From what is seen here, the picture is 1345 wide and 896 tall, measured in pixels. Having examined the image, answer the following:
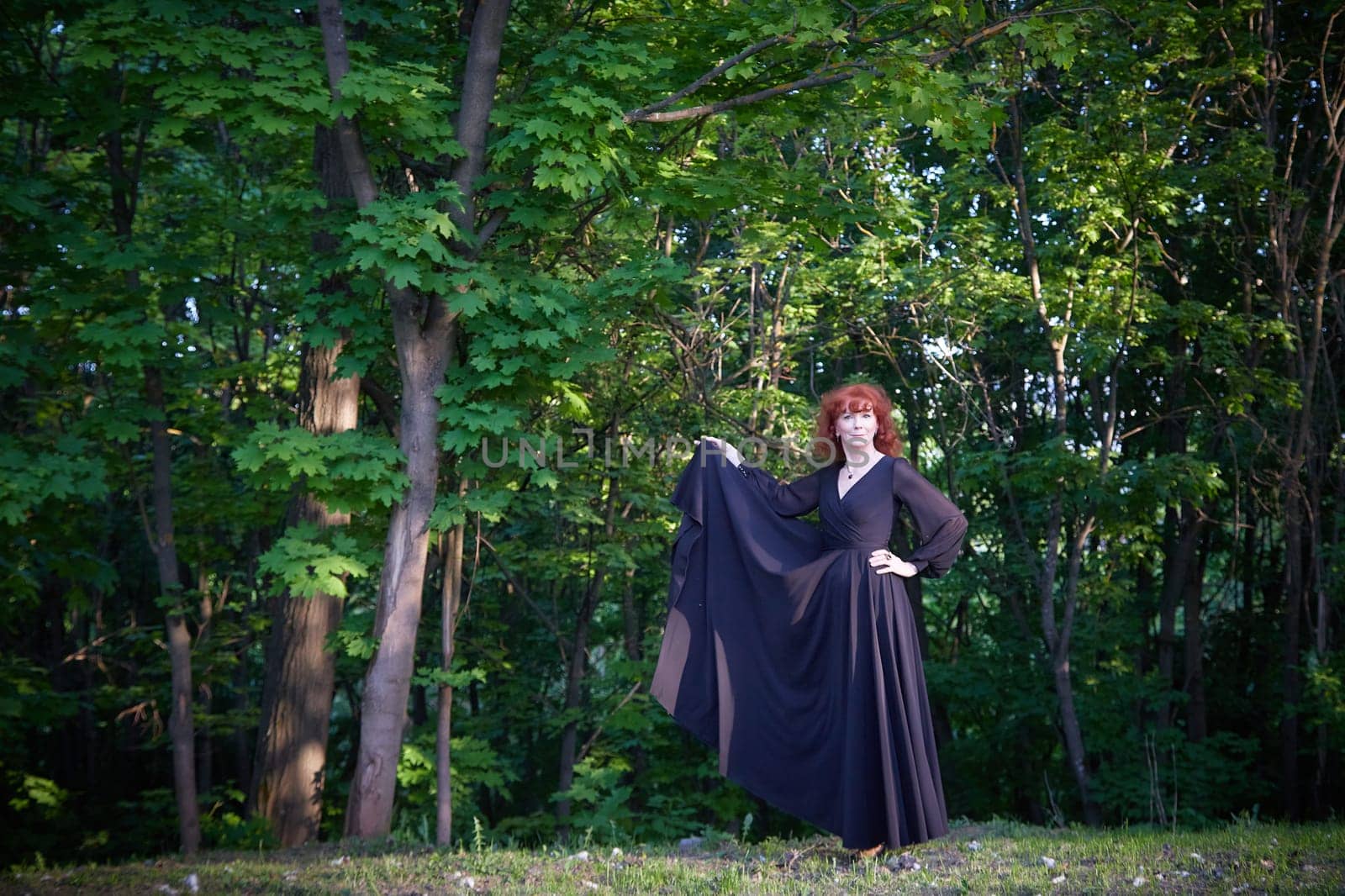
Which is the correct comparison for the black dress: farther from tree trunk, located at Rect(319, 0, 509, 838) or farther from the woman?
tree trunk, located at Rect(319, 0, 509, 838)

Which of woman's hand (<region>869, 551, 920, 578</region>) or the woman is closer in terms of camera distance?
the woman

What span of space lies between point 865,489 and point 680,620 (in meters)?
1.16

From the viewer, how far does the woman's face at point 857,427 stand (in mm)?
5352

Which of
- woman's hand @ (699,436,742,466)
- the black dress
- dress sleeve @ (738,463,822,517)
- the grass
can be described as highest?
woman's hand @ (699,436,742,466)

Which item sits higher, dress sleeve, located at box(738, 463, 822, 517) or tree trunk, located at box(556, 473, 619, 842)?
dress sleeve, located at box(738, 463, 822, 517)

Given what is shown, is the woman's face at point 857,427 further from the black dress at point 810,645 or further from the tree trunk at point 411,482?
the tree trunk at point 411,482

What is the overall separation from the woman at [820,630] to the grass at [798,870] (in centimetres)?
28

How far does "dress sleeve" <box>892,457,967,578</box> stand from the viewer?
5.28 metres

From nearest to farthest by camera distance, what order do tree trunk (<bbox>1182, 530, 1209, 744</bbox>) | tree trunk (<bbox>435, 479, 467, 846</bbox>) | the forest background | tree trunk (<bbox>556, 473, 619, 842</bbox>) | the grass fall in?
the grass < the forest background < tree trunk (<bbox>435, 479, 467, 846</bbox>) < tree trunk (<bbox>556, 473, 619, 842</bbox>) < tree trunk (<bbox>1182, 530, 1209, 744</bbox>)

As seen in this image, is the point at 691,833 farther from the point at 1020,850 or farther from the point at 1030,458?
the point at 1020,850

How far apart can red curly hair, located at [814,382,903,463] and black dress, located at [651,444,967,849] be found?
0.34ft

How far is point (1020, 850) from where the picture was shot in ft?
18.1

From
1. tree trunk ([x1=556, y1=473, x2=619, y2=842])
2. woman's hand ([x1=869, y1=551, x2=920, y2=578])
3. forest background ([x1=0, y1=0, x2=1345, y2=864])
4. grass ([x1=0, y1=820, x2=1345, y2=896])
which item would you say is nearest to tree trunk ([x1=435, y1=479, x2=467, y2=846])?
forest background ([x1=0, y1=0, x2=1345, y2=864])

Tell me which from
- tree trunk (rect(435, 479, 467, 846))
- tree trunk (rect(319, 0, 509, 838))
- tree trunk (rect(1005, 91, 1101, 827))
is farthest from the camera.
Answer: tree trunk (rect(1005, 91, 1101, 827))
